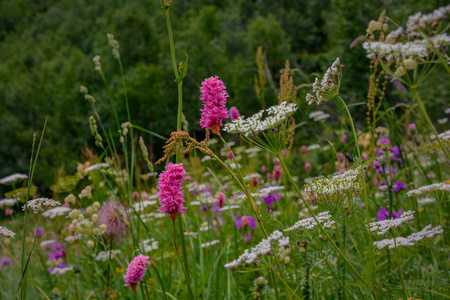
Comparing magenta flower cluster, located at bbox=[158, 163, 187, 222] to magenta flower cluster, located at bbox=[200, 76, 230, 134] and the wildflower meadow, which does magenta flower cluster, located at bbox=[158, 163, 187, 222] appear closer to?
the wildflower meadow

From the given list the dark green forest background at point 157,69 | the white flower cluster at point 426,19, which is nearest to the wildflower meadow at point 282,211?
the white flower cluster at point 426,19

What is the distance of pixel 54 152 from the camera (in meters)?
30.5

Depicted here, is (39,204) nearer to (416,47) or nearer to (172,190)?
(172,190)

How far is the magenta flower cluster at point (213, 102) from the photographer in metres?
1.24

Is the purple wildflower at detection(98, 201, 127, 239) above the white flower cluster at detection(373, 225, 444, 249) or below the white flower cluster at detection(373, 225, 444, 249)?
above

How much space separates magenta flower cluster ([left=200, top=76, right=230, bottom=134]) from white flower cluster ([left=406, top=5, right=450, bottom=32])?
58cm

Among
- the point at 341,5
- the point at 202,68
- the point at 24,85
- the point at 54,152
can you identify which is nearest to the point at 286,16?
the point at 202,68

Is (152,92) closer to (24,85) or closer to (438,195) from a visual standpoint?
(24,85)

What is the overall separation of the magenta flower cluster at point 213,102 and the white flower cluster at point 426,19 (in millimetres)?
583

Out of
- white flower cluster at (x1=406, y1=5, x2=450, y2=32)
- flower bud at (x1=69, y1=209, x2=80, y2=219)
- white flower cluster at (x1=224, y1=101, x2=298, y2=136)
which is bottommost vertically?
flower bud at (x1=69, y1=209, x2=80, y2=219)

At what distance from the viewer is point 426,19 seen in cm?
86

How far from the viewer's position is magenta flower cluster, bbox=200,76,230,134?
48.9 inches

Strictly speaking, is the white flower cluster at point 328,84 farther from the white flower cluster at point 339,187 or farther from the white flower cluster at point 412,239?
the white flower cluster at point 412,239

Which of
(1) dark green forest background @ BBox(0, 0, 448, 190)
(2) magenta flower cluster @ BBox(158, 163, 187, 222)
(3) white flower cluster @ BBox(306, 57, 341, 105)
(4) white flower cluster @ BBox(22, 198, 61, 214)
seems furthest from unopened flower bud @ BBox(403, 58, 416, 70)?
(1) dark green forest background @ BBox(0, 0, 448, 190)
